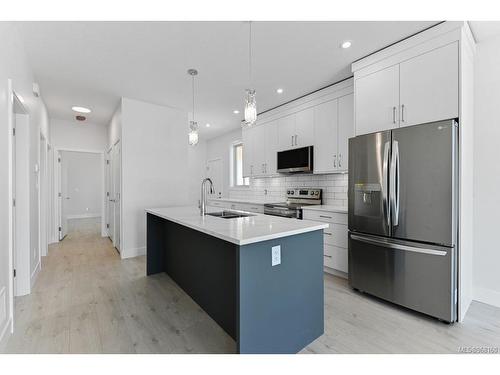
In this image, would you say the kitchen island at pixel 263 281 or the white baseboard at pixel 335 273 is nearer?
the kitchen island at pixel 263 281

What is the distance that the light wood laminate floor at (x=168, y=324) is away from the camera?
71.2 inches

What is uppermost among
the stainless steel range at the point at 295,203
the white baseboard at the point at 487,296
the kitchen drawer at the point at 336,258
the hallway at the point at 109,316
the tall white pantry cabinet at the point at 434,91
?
the tall white pantry cabinet at the point at 434,91

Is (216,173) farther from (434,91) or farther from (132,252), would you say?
(434,91)

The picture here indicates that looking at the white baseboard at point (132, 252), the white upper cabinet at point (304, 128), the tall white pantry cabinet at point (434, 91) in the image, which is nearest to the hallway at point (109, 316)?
the white baseboard at point (132, 252)

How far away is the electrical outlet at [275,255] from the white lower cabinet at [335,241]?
5.41 feet

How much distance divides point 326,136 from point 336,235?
1.46 meters

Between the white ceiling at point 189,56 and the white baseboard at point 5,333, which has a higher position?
the white ceiling at point 189,56

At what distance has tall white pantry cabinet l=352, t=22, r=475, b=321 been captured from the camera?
210cm

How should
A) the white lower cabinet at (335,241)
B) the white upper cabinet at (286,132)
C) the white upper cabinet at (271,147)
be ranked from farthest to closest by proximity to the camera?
the white upper cabinet at (271,147) → the white upper cabinet at (286,132) → the white lower cabinet at (335,241)

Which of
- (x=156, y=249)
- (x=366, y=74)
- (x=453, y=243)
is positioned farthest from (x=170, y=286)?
(x=366, y=74)

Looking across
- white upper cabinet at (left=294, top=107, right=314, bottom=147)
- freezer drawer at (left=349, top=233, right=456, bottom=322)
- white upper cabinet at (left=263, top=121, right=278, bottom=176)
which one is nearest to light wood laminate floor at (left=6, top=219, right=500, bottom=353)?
freezer drawer at (left=349, top=233, right=456, bottom=322)

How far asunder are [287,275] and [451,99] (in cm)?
202

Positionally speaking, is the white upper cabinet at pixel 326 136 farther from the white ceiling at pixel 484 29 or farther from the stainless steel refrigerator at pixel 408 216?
the white ceiling at pixel 484 29
